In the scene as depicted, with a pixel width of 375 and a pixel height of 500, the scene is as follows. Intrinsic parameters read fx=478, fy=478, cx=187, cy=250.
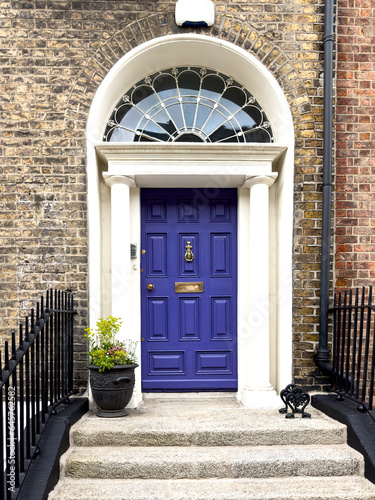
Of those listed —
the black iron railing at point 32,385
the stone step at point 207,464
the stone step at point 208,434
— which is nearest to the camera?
the black iron railing at point 32,385

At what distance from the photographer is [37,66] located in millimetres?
4867

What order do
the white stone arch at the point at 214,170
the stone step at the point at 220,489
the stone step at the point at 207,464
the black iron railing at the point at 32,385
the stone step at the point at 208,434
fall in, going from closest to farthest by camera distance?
the black iron railing at the point at 32,385
the stone step at the point at 220,489
the stone step at the point at 207,464
the stone step at the point at 208,434
the white stone arch at the point at 214,170

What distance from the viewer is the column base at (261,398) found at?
186 inches

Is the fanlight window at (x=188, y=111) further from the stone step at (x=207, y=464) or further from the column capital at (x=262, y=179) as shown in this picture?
the stone step at (x=207, y=464)

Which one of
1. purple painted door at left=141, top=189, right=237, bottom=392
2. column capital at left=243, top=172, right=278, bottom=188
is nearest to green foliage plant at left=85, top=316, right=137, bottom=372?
purple painted door at left=141, top=189, right=237, bottom=392

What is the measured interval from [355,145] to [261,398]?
110 inches

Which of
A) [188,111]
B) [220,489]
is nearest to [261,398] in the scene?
[220,489]

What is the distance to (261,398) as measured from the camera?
15.6 feet

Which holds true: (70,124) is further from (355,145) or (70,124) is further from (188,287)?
(355,145)

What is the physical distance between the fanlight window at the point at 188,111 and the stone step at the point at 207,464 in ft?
10.2

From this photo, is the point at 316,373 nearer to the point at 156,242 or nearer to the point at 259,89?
the point at 156,242

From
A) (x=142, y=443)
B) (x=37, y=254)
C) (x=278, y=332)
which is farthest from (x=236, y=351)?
(x=37, y=254)

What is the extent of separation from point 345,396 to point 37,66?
439cm

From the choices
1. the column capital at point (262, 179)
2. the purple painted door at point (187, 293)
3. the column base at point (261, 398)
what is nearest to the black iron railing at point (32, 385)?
the purple painted door at point (187, 293)
